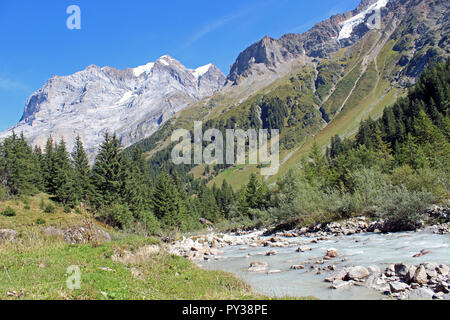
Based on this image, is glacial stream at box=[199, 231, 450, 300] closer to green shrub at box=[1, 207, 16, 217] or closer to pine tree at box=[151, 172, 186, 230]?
green shrub at box=[1, 207, 16, 217]

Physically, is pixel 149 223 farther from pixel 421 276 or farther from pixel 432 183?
pixel 421 276

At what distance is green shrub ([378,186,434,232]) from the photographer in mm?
20250

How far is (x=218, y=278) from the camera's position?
11742 mm

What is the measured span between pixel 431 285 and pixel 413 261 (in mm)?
3919

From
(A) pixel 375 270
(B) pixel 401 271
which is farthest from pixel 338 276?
(B) pixel 401 271

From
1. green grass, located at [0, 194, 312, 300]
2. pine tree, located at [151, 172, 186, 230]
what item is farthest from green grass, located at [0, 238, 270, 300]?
pine tree, located at [151, 172, 186, 230]

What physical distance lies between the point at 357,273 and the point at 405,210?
13906 millimetres

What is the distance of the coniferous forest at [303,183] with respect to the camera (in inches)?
1067

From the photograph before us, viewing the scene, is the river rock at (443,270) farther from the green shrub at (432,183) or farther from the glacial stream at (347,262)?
the green shrub at (432,183)

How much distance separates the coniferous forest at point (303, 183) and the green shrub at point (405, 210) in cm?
7

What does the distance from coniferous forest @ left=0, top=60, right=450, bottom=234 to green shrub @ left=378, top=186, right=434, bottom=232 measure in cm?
7

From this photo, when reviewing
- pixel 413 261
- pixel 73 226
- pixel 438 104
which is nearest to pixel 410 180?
pixel 413 261

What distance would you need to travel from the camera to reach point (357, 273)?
1033 centimetres
